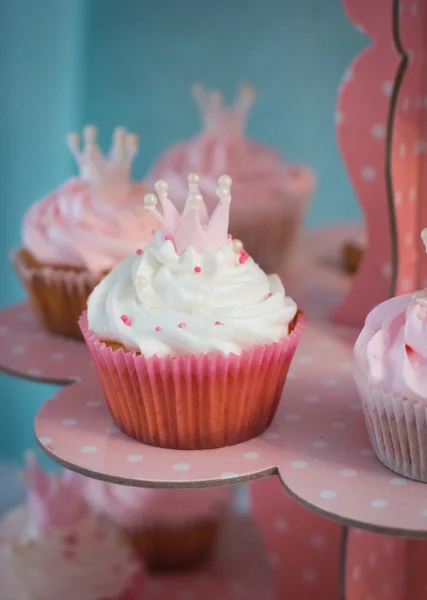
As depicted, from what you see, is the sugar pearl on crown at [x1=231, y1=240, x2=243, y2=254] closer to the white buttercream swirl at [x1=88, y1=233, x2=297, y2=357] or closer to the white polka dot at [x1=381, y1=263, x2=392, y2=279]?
the white buttercream swirl at [x1=88, y1=233, x2=297, y2=357]

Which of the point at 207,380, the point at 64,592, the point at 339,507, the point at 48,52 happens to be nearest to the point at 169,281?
the point at 207,380

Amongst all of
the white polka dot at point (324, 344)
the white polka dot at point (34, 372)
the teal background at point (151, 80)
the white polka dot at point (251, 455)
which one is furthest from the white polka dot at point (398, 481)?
the teal background at point (151, 80)

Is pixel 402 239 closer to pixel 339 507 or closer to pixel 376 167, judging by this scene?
pixel 376 167

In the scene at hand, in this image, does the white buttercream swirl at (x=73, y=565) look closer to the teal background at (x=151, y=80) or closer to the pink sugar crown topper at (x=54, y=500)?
the pink sugar crown topper at (x=54, y=500)

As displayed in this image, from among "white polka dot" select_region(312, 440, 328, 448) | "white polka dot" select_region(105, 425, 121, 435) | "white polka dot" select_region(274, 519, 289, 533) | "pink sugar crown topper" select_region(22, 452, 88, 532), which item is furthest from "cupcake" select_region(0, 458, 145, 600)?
"white polka dot" select_region(312, 440, 328, 448)

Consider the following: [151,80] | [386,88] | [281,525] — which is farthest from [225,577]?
[151,80]
